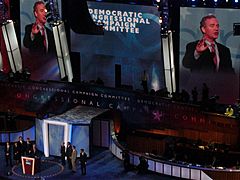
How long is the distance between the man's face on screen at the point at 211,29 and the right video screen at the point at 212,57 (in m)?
0.05

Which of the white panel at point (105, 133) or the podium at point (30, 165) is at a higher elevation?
the white panel at point (105, 133)

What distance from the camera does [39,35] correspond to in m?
44.3

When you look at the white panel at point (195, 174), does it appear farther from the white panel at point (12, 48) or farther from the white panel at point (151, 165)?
the white panel at point (12, 48)

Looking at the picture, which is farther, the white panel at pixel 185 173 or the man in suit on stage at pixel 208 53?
the man in suit on stage at pixel 208 53

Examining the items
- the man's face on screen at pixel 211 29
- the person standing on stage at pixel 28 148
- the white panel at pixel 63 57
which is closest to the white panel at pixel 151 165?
the person standing on stage at pixel 28 148

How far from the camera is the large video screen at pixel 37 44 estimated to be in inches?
1731

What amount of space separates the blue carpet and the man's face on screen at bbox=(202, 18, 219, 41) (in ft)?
26.1

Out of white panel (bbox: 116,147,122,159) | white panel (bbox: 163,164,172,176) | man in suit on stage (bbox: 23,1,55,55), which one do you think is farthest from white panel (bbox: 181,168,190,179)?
man in suit on stage (bbox: 23,1,55,55)

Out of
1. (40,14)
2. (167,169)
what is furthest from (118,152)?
(40,14)

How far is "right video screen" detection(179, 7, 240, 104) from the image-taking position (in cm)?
3734

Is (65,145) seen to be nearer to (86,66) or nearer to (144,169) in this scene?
(144,169)

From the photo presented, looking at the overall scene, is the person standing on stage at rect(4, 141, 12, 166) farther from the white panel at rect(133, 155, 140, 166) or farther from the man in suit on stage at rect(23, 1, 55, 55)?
the man in suit on stage at rect(23, 1, 55, 55)

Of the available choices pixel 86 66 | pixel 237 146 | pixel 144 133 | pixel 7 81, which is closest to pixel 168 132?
pixel 144 133

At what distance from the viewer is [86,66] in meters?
42.8
